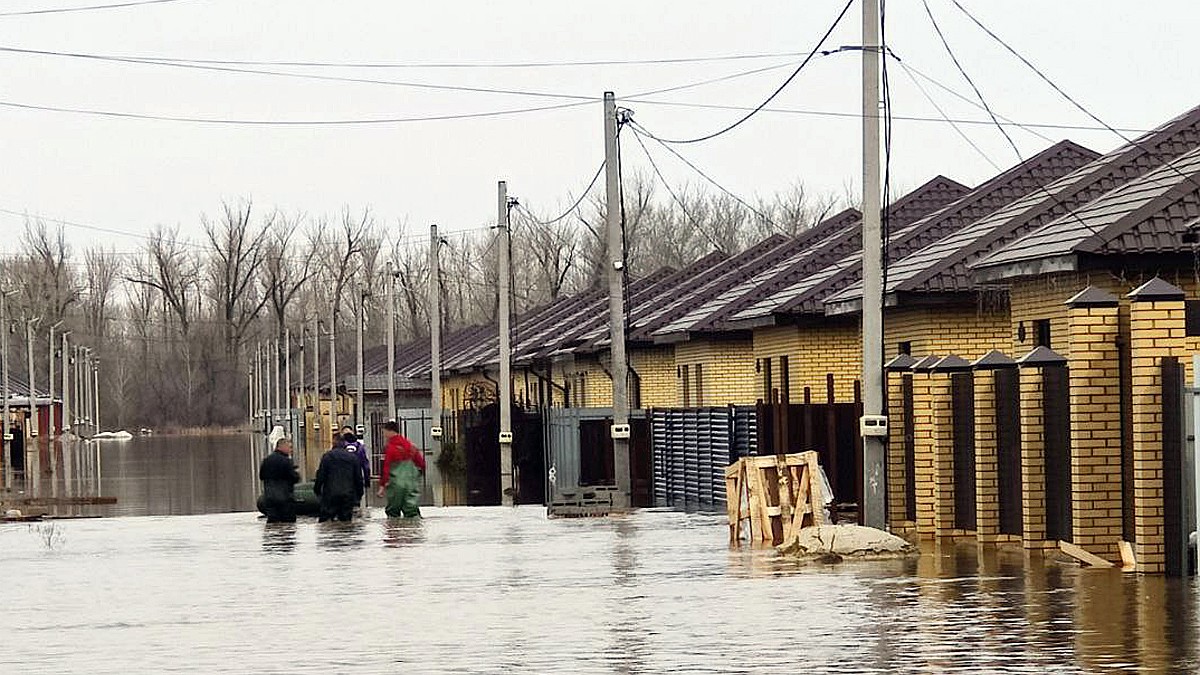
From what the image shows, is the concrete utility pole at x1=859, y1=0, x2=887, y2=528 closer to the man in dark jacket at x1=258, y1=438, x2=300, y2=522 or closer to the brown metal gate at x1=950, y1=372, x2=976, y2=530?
the brown metal gate at x1=950, y1=372, x2=976, y2=530

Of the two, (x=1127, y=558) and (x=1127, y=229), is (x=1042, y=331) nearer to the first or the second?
(x=1127, y=229)

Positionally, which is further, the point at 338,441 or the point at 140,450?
the point at 140,450

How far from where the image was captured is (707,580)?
750 inches

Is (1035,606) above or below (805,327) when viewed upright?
below

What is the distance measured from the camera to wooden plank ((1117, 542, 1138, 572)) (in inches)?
719

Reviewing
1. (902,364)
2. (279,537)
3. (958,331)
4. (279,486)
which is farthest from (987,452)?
(279,486)

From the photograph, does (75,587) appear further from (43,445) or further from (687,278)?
(43,445)

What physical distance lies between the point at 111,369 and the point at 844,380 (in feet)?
441

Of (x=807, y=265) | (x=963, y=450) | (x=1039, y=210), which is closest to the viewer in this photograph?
(x=963, y=450)

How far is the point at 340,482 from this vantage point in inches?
1287

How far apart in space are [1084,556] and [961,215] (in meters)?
16.6

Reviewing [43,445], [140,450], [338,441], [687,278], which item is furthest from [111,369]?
[338,441]

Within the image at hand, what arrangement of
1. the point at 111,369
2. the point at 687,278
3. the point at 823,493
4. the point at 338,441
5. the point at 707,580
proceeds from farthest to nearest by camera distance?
the point at 111,369 → the point at 687,278 → the point at 338,441 → the point at 823,493 → the point at 707,580

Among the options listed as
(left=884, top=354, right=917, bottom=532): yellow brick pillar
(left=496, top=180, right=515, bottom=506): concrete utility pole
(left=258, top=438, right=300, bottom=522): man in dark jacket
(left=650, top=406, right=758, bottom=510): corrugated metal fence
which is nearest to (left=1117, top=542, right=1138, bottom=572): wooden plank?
(left=884, top=354, right=917, bottom=532): yellow brick pillar
